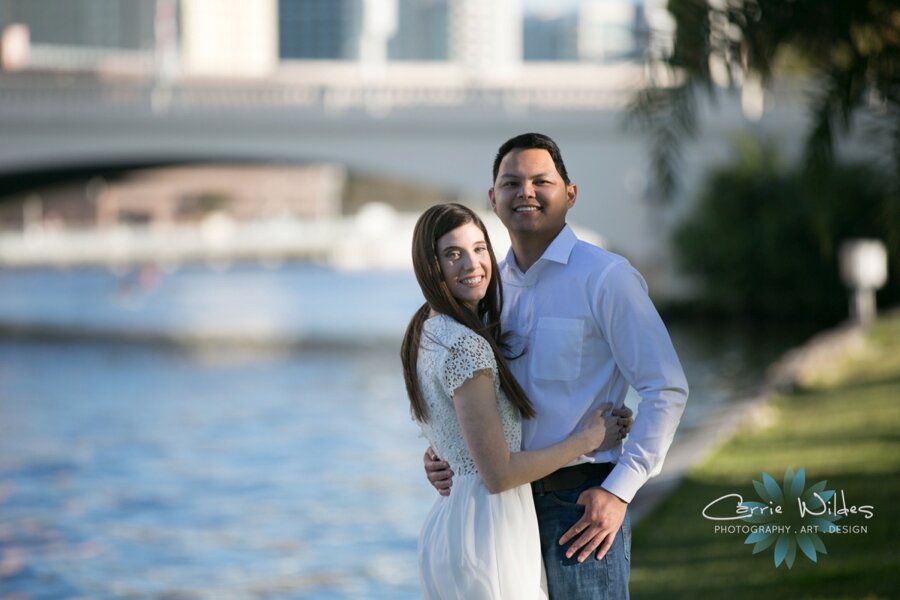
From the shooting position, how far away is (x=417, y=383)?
10.2 ft

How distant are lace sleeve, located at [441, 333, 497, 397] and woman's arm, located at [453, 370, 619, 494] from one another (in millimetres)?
13

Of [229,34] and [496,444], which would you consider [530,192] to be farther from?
[229,34]

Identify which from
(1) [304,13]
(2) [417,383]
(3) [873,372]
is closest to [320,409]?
(3) [873,372]

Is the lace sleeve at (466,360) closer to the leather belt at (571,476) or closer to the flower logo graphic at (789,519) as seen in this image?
the leather belt at (571,476)

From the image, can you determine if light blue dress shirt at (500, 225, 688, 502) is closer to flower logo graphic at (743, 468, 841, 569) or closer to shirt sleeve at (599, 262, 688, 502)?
shirt sleeve at (599, 262, 688, 502)

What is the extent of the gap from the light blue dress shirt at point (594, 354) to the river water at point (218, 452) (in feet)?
18.3

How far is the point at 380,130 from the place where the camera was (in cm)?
2947

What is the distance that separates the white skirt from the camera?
2979mm

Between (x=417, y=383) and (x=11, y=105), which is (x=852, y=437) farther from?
(x=11, y=105)

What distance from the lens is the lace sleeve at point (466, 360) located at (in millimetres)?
2928

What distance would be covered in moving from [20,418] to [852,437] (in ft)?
38.7

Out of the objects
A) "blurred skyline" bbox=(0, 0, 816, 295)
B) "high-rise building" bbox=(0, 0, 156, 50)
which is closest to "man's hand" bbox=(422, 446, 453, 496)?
"blurred skyline" bbox=(0, 0, 816, 295)

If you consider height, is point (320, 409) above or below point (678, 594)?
below

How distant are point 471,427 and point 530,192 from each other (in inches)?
21.5
